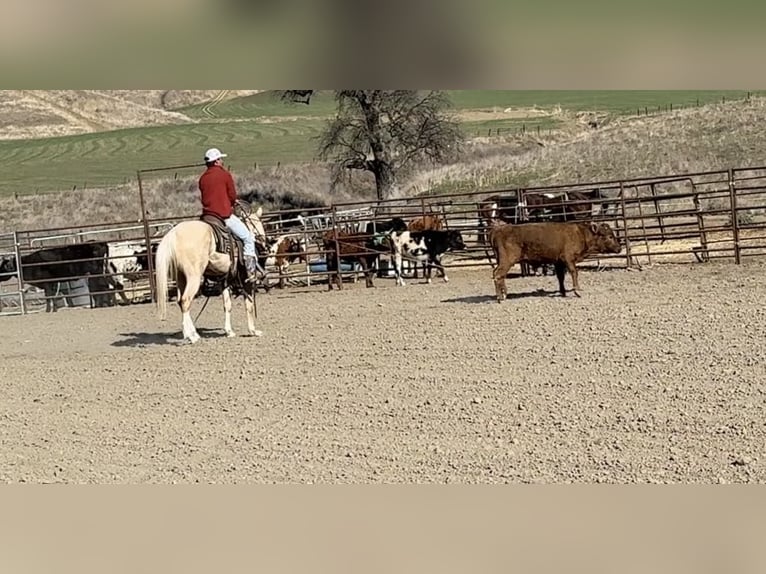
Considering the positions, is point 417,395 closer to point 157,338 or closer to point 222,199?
point 222,199

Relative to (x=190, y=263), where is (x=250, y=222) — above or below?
above

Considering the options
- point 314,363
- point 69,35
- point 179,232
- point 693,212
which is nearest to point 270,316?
point 179,232

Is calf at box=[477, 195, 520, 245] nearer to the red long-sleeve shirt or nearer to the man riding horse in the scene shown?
the man riding horse

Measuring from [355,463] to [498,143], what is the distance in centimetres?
3255

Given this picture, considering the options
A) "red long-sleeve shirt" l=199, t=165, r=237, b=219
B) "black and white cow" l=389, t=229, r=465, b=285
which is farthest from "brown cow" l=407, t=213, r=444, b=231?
"red long-sleeve shirt" l=199, t=165, r=237, b=219

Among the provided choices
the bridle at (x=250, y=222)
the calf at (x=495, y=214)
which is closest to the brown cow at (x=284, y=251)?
the calf at (x=495, y=214)

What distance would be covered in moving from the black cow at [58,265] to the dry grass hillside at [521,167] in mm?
9089

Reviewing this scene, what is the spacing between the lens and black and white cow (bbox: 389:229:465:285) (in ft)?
47.0

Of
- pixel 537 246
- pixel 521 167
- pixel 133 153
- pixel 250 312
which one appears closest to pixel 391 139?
pixel 521 167

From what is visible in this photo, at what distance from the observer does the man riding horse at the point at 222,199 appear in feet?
27.6

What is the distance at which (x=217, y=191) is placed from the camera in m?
8.55

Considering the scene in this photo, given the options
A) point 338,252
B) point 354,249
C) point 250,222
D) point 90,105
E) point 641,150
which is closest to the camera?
point 90,105

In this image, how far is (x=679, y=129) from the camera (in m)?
21.4

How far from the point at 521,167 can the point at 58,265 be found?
53.8 feet
